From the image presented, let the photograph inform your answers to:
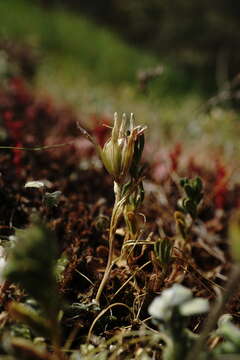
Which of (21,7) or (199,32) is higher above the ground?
(199,32)

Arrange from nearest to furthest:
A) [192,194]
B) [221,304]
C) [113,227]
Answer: [221,304]
[113,227]
[192,194]

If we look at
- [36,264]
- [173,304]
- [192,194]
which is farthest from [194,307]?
[192,194]

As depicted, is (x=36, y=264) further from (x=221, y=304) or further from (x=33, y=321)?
(x=221, y=304)

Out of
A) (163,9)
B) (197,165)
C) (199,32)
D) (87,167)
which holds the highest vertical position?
(163,9)

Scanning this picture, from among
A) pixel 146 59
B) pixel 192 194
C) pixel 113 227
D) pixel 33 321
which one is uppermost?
pixel 146 59

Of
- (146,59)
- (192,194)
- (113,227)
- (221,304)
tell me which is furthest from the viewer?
(146,59)

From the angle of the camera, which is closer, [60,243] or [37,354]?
[37,354]

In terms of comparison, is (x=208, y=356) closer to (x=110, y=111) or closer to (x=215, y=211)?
(x=215, y=211)

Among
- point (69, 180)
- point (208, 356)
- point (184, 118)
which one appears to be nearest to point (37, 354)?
point (208, 356)
